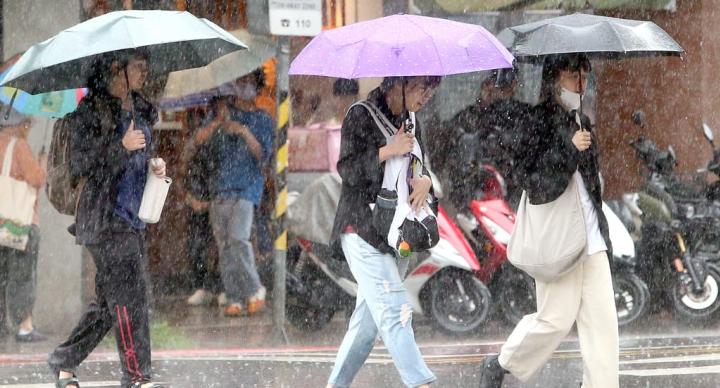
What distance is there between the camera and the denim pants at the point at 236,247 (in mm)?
11352

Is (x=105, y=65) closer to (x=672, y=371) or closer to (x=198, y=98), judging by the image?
(x=672, y=371)

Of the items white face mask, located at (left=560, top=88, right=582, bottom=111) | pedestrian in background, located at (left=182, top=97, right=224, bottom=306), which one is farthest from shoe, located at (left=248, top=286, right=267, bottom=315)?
white face mask, located at (left=560, top=88, right=582, bottom=111)

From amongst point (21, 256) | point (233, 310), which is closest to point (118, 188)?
point (21, 256)

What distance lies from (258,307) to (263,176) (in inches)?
45.3

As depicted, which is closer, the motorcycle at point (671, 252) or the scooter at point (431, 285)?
the scooter at point (431, 285)

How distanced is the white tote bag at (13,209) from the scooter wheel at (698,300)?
5.35 meters

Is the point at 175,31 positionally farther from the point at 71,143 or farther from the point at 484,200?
the point at 484,200

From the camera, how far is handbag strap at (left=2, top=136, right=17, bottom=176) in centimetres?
1048

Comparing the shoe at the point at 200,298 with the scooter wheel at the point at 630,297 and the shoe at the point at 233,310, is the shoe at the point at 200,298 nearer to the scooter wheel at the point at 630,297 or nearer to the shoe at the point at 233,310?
the shoe at the point at 233,310

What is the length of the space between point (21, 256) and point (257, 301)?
2105 mm

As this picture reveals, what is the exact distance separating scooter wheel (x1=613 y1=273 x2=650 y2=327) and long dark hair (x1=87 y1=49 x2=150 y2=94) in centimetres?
525

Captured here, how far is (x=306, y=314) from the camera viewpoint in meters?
10.9

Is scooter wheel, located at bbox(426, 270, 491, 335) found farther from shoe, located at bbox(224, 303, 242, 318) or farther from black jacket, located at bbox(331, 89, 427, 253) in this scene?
black jacket, located at bbox(331, 89, 427, 253)

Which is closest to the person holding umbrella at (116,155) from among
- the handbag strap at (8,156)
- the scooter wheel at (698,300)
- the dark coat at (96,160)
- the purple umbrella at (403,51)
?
the dark coat at (96,160)
